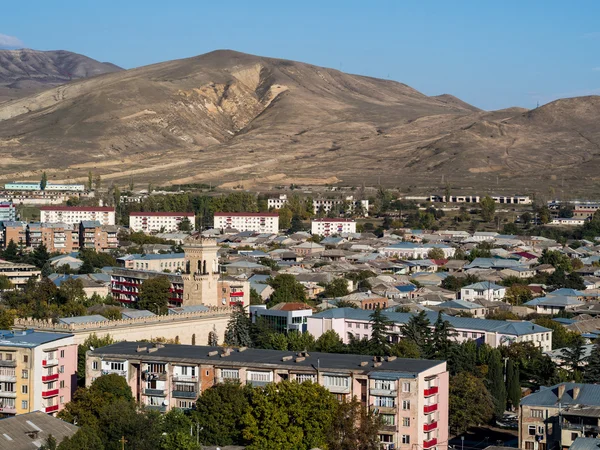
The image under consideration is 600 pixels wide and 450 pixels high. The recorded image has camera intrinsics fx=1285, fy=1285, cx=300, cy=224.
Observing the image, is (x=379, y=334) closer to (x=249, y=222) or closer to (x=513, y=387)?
(x=513, y=387)

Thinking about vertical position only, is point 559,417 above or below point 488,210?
below

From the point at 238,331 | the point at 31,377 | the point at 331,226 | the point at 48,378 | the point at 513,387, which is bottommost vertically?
the point at 513,387

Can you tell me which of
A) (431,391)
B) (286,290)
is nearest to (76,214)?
(286,290)

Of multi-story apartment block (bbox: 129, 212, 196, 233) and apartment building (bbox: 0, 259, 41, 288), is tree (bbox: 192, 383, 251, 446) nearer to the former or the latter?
apartment building (bbox: 0, 259, 41, 288)

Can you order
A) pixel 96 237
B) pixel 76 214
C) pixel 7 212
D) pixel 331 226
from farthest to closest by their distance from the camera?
pixel 7 212, pixel 76 214, pixel 331 226, pixel 96 237

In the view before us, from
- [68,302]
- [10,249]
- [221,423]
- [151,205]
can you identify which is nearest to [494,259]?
[10,249]

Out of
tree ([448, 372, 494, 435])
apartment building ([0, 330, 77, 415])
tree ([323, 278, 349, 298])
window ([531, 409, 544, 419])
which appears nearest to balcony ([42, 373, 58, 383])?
apartment building ([0, 330, 77, 415])

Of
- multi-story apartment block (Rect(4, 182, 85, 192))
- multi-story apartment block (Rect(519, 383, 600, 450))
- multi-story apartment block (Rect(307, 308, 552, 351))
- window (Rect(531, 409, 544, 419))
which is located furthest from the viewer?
multi-story apartment block (Rect(4, 182, 85, 192))

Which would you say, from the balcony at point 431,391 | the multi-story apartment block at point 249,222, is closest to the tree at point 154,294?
the balcony at point 431,391
